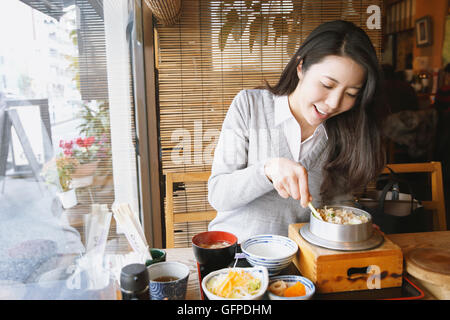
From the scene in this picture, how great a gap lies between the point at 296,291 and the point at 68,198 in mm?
564

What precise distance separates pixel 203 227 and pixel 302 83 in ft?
4.82

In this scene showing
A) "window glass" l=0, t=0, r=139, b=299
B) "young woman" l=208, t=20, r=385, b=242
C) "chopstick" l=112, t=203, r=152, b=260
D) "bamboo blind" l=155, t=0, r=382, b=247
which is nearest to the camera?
"window glass" l=0, t=0, r=139, b=299

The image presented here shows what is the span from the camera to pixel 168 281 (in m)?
0.79

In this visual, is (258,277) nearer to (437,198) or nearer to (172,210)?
(172,210)

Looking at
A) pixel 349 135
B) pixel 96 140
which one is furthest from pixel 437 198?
pixel 96 140

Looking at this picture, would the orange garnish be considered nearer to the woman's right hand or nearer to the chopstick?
the woman's right hand

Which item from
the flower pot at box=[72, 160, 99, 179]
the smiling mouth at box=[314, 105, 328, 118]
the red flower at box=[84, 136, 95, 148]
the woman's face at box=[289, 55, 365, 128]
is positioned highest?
the woman's face at box=[289, 55, 365, 128]

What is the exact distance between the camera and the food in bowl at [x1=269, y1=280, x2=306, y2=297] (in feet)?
2.52

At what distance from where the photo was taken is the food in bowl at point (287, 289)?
2.52 ft

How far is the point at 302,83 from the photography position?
124cm

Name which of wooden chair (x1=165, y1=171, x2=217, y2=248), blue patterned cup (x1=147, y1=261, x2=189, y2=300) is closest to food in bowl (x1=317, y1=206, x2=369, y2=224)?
blue patterned cup (x1=147, y1=261, x2=189, y2=300)

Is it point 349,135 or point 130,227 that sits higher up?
point 349,135

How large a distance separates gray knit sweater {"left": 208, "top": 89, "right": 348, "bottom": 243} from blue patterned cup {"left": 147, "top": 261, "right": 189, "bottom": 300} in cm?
42
